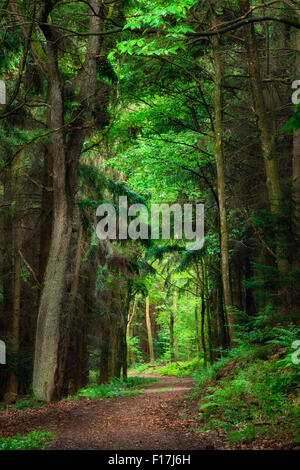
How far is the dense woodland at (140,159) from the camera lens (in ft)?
24.6

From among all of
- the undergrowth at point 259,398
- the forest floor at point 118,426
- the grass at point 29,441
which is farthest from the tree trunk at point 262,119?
the grass at point 29,441

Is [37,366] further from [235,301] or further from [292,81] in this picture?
[292,81]

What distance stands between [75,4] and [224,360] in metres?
10.4

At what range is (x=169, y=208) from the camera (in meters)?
17.0

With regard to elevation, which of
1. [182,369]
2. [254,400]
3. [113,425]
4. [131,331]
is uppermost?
[254,400]

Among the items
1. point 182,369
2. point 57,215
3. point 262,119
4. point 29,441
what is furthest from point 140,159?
point 182,369

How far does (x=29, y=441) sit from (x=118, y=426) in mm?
1710

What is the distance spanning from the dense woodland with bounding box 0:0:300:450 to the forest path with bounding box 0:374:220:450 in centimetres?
98

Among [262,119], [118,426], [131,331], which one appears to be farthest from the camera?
[131,331]

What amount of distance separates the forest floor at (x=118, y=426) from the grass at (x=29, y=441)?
126mm

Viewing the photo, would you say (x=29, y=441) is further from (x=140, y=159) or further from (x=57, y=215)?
(x=140, y=159)

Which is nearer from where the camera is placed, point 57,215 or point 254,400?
point 254,400

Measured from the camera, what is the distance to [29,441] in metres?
5.07

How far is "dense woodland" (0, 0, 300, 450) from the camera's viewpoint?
750 cm
